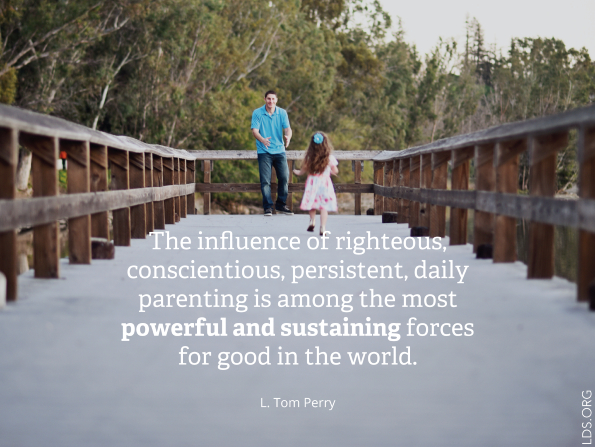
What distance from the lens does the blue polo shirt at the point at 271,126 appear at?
11.4m

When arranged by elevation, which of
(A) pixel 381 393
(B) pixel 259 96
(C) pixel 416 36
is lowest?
(A) pixel 381 393

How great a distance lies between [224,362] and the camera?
3357 millimetres

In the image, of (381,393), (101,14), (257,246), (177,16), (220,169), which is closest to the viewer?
(381,393)

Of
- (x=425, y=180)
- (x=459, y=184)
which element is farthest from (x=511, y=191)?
(x=425, y=180)

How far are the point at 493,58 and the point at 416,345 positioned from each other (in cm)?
11819

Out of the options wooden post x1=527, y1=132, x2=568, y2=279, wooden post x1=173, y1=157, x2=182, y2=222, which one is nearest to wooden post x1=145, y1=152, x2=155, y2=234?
wooden post x1=173, y1=157, x2=182, y2=222

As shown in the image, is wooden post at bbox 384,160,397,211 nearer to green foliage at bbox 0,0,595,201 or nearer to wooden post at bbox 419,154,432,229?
wooden post at bbox 419,154,432,229

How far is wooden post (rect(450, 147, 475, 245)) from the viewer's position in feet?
23.0

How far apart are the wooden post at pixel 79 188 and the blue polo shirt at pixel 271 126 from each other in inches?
219

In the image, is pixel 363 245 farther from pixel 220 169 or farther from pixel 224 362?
pixel 220 169

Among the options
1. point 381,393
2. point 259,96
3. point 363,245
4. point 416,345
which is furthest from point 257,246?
point 259,96

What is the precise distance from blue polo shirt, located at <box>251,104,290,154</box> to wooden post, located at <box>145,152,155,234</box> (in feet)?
9.09

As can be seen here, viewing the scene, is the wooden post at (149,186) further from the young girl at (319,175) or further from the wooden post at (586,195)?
the wooden post at (586,195)

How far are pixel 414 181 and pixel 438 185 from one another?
1.45 m
